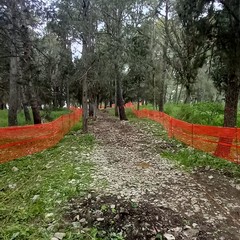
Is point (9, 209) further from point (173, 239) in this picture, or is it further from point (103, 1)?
point (103, 1)

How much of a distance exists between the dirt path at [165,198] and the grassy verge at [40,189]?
1.78 feet

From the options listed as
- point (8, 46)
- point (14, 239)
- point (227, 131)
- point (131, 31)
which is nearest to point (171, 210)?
point (14, 239)

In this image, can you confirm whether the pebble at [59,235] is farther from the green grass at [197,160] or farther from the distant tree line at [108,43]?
→ the distant tree line at [108,43]

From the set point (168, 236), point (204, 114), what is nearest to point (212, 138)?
point (168, 236)

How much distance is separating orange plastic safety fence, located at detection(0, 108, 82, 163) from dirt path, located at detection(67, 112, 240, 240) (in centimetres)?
258

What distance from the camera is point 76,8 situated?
1352 centimetres

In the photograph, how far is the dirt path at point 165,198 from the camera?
14.5 feet

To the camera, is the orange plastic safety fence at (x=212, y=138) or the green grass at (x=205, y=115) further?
the green grass at (x=205, y=115)

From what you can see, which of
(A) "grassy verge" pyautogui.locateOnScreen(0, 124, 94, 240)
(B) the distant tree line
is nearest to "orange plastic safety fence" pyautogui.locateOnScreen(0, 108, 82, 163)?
(A) "grassy verge" pyautogui.locateOnScreen(0, 124, 94, 240)

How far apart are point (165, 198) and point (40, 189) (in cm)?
266

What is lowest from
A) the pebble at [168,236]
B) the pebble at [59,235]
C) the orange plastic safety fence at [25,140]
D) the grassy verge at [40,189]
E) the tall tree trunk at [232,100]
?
the pebble at [168,236]

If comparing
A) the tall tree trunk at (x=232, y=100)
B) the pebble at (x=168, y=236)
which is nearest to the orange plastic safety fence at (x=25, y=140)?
the pebble at (x=168, y=236)

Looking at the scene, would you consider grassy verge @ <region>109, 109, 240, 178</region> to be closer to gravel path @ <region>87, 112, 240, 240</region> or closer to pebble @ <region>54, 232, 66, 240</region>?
gravel path @ <region>87, 112, 240, 240</region>

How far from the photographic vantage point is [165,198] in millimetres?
5664
